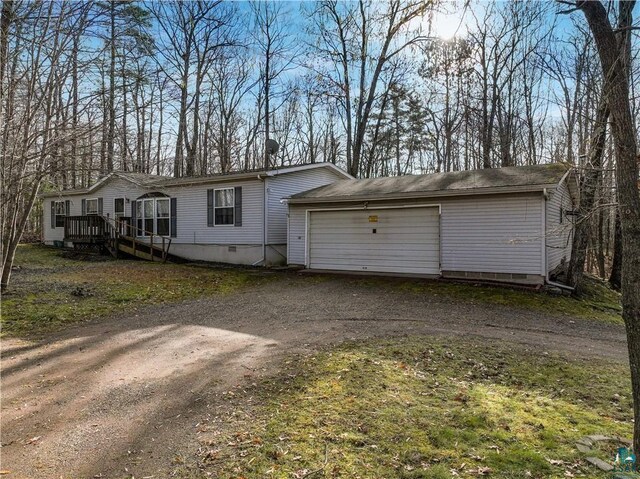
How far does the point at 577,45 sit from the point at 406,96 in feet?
36.7

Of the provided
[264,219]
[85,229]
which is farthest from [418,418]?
[85,229]

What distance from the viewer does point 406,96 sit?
958 inches

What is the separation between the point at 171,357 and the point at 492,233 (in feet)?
28.0

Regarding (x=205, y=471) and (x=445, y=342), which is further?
(x=445, y=342)

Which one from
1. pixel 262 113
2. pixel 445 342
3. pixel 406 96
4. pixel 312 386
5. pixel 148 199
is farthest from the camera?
pixel 262 113

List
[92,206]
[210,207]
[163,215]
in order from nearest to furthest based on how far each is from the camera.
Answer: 1. [210,207]
2. [163,215]
3. [92,206]

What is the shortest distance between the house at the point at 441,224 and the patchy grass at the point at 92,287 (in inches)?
108

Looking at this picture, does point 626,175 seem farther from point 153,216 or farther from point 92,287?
point 153,216

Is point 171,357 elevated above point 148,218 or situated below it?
below

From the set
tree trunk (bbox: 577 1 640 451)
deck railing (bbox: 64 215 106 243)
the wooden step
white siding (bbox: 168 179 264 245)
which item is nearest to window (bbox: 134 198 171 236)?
white siding (bbox: 168 179 264 245)

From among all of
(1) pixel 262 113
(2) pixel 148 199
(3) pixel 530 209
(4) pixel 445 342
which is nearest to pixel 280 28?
(1) pixel 262 113

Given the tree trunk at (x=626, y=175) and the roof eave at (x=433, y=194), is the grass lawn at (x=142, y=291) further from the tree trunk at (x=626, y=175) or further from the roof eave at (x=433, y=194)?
the tree trunk at (x=626, y=175)

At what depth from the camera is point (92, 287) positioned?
10.2m

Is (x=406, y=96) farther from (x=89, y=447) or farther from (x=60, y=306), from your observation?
(x=89, y=447)
